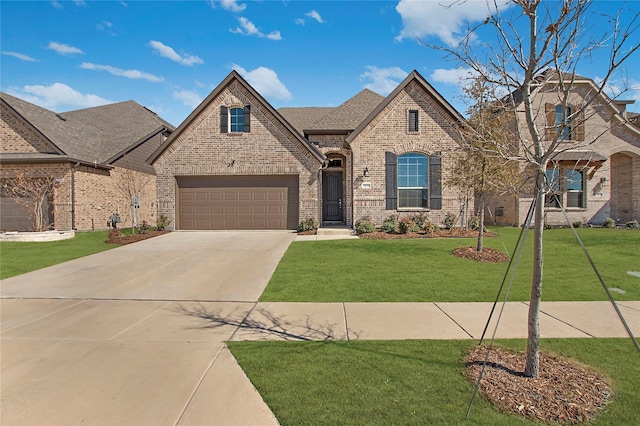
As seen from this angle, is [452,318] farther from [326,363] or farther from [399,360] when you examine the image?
[326,363]

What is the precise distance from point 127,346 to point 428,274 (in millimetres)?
5890

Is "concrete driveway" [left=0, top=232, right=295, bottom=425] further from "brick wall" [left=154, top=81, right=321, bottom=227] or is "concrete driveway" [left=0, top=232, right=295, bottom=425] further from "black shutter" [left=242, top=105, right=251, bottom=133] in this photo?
"black shutter" [left=242, top=105, right=251, bottom=133]

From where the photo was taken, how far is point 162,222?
1578 centimetres

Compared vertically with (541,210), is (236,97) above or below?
above

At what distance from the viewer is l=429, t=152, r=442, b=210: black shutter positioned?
50.6 ft

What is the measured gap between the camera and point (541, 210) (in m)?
3.12

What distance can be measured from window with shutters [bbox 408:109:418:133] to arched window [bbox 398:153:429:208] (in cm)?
117

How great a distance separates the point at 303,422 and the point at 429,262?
680 cm

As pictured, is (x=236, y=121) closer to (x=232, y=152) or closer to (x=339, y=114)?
(x=232, y=152)

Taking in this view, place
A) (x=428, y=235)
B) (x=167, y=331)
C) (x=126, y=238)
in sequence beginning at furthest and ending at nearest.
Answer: (x=428, y=235) < (x=126, y=238) < (x=167, y=331)

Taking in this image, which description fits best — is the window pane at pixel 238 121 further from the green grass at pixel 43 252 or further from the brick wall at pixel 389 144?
the green grass at pixel 43 252

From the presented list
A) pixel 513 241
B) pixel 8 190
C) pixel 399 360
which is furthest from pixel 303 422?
pixel 8 190

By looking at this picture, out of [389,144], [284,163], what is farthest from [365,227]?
[284,163]

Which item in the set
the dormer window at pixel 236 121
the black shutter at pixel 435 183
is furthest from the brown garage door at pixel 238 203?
the black shutter at pixel 435 183
